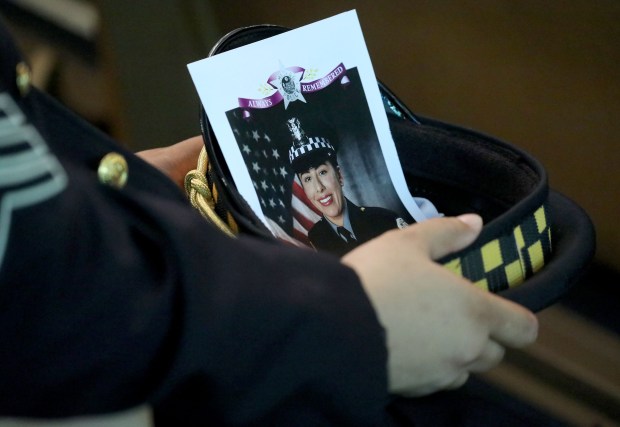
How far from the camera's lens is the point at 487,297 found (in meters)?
0.34

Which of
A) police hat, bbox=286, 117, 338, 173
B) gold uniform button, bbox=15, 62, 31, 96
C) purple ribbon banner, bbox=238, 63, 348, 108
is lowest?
police hat, bbox=286, 117, 338, 173

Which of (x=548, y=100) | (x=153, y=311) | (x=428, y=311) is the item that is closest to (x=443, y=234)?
(x=428, y=311)

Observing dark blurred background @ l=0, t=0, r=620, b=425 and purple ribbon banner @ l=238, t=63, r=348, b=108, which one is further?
dark blurred background @ l=0, t=0, r=620, b=425

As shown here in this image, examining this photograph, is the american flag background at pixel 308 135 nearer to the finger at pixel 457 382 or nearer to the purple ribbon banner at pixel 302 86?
the purple ribbon banner at pixel 302 86

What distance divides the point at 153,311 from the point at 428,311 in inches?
4.8

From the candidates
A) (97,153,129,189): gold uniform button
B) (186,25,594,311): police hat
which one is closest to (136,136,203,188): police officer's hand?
(186,25,594,311): police hat

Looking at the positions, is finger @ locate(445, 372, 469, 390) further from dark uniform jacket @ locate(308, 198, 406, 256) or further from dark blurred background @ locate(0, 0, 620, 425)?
dark blurred background @ locate(0, 0, 620, 425)

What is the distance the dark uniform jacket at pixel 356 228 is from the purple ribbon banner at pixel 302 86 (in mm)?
75

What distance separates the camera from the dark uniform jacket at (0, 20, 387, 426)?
0.25 meters

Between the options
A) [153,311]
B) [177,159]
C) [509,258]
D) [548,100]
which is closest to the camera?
[153,311]

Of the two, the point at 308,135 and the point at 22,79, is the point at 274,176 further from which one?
the point at 22,79

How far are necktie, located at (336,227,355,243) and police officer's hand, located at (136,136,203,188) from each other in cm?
13

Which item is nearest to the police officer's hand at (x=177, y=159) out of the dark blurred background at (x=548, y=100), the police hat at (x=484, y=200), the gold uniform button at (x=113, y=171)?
the police hat at (x=484, y=200)

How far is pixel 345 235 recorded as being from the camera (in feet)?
1.44
